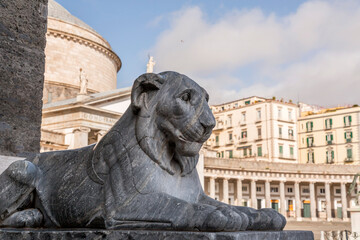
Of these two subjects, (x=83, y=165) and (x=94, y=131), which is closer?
(x=83, y=165)

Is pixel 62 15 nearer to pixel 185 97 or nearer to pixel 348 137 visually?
pixel 348 137

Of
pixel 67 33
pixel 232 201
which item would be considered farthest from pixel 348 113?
pixel 67 33

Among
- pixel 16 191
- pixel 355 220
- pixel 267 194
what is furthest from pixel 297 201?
pixel 16 191

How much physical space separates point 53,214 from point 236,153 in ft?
193

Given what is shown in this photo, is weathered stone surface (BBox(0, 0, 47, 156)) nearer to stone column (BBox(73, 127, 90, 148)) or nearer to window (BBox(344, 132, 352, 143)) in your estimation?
stone column (BBox(73, 127, 90, 148))

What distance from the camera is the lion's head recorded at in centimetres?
263

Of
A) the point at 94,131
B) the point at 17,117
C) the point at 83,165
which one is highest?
the point at 94,131

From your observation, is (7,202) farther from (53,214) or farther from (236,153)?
(236,153)

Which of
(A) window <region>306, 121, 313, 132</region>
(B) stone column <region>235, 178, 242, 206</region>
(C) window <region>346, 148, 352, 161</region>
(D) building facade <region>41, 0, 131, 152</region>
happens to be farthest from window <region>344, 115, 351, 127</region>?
(D) building facade <region>41, 0, 131, 152</region>

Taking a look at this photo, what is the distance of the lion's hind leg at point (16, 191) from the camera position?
9.67ft

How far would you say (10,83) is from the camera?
471 centimetres

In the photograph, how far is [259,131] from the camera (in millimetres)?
59031

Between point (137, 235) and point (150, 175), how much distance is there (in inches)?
14.0

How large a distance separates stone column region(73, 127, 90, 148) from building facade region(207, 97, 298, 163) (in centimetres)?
2908
